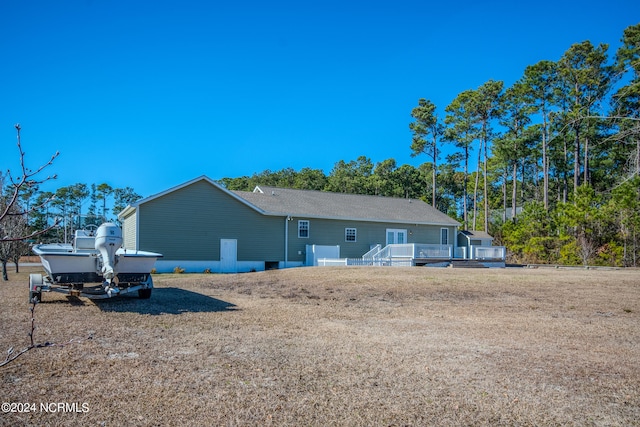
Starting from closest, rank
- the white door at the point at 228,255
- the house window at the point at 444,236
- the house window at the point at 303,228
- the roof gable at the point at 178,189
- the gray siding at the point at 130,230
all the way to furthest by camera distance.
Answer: the roof gable at the point at 178,189 → the gray siding at the point at 130,230 → the white door at the point at 228,255 → the house window at the point at 303,228 → the house window at the point at 444,236

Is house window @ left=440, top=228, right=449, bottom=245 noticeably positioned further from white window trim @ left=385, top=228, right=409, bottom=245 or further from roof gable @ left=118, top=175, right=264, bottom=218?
roof gable @ left=118, top=175, right=264, bottom=218

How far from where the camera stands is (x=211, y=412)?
4.39 meters

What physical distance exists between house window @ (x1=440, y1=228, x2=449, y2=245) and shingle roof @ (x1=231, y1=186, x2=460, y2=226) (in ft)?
2.54

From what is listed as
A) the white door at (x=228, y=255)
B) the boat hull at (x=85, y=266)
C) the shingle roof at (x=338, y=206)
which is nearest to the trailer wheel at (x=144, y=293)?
the boat hull at (x=85, y=266)

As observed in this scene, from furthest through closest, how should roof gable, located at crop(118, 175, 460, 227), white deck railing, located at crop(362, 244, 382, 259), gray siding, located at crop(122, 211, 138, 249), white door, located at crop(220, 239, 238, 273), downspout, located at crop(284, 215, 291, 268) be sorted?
white deck railing, located at crop(362, 244, 382, 259)
downspout, located at crop(284, 215, 291, 268)
roof gable, located at crop(118, 175, 460, 227)
white door, located at crop(220, 239, 238, 273)
gray siding, located at crop(122, 211, 138, 249)

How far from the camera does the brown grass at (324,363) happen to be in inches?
177

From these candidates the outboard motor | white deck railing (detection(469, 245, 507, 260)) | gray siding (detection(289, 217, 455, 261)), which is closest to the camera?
the outboard motor

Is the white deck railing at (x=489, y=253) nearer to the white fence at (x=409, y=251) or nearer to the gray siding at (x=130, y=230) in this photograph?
the white fence at (x=409, y=251)

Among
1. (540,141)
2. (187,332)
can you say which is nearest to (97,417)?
(187,332)

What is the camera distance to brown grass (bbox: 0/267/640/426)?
4.48 m

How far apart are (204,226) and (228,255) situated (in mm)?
2148

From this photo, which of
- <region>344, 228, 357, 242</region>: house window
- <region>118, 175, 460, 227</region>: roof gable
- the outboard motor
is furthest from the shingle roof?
the outboard motor

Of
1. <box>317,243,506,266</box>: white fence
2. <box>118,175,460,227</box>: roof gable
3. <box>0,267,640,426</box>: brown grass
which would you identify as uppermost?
<box>118,175,460,227</box>: roof gable

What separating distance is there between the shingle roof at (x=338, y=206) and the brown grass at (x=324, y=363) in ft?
54.4
